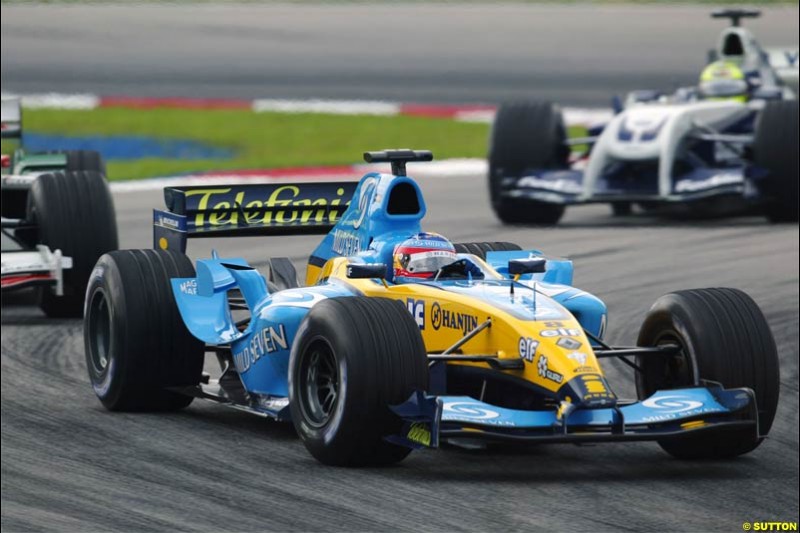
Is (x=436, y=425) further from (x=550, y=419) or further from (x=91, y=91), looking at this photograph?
(x=91, y=91)

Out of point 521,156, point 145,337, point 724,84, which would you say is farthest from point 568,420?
point 724,84

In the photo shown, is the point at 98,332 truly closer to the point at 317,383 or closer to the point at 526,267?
the point at 317,383

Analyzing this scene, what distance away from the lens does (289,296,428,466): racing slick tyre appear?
28.3ft

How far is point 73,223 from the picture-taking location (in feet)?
46.1

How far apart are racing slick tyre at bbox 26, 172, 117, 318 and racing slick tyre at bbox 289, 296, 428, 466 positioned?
519 centimetres

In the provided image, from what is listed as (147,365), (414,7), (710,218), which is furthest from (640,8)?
(147,365)

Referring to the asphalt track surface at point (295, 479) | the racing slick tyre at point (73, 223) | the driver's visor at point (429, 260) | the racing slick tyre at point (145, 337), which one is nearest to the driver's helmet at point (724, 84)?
the asphalt track surface at point (295, 479)

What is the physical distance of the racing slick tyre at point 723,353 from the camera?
30.2 ft

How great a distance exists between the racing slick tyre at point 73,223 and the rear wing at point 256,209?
8.56 feet

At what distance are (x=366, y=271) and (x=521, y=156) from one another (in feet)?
35.4

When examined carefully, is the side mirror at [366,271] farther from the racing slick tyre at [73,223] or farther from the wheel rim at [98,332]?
the racing slick tyre at [73,223]

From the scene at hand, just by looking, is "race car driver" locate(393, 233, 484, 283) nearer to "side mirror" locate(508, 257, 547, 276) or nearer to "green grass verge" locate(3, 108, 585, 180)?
"side mirror" locate(508, 257, 547, 276)

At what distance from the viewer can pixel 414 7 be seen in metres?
47.2

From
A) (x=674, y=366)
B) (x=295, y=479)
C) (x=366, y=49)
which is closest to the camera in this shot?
(x=295, y=479)
